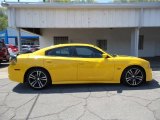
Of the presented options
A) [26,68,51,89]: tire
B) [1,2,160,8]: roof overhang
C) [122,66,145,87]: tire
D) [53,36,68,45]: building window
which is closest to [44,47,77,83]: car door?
[26,68,51,89]: tire

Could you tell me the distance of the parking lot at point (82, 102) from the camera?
4.44 m

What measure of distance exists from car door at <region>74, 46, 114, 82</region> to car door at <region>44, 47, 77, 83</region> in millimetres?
227

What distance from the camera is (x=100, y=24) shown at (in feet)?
34.2

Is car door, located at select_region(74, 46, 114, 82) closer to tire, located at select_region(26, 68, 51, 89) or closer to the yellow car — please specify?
the yellow car

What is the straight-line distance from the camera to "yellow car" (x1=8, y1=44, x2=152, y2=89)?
21.0 feet

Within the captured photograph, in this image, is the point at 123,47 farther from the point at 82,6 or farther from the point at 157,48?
the point at 82,6

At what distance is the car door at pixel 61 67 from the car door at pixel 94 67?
0.74 ft

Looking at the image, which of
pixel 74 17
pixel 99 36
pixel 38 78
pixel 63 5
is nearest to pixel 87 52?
pixel 38 78

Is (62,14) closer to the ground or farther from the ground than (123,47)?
farther from the ground

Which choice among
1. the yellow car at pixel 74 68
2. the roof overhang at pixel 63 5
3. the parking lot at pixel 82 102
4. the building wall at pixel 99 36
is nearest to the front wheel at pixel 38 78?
the yellow car at pixel 74 68

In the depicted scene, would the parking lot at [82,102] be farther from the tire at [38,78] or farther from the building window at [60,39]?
the building window at [60,39]

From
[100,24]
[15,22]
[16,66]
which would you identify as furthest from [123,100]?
[15,22]

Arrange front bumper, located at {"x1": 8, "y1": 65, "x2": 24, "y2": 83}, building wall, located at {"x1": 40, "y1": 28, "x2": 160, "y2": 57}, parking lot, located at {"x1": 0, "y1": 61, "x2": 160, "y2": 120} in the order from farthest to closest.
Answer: building wall, located at {"x1": 40, "y1": 28, "x2": 160, "y2": 57} < front bumper, located at {"x1": 8, "y1": 65, "x2": 24, "y2": 83} < parking lot, located at {"x1": 0, "y1": 61, "x2": 160, "y2": 120}

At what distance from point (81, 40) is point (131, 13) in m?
6.31
